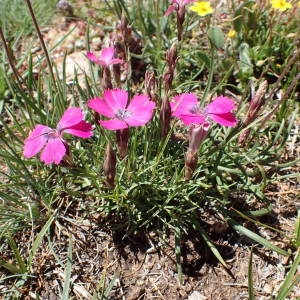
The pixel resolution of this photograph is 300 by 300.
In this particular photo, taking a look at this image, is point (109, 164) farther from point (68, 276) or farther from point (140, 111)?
point (68, 276)

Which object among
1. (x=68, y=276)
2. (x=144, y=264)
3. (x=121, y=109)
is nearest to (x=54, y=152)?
(x=121, y=109)

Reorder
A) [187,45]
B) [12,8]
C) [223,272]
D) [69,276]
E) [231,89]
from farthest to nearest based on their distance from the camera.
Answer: [12,8]
[187,45]
[231,89]
[223,272]
[69,276]

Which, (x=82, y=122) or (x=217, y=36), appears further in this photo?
(x=217, y=36)

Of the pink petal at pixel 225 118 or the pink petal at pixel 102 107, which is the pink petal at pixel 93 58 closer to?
the pink petal at pixel 102 107

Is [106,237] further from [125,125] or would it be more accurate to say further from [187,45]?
[187,45]

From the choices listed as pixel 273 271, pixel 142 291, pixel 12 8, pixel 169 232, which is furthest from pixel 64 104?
pixel 12 8

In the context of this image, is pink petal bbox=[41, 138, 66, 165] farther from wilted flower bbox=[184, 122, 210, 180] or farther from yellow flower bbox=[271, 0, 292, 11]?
yellow flower bbox=[271, 0, 292, 11]
